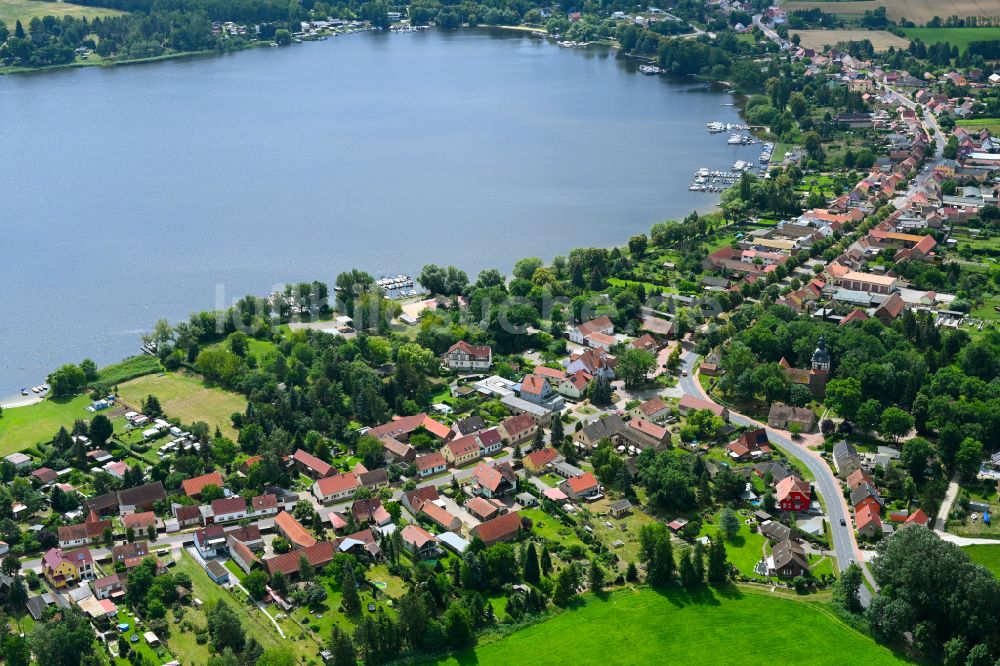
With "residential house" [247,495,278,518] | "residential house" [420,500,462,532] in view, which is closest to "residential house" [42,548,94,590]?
"residential house" [247,495,278,518]

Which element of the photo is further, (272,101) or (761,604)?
(272,101)

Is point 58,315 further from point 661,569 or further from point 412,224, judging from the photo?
point 661,569

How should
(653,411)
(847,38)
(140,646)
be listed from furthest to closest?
(847,38)
(653,411)
(140,646)

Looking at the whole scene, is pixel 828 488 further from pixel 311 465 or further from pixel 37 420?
pixel 37 420

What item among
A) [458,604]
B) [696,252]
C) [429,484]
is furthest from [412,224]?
[458,604]

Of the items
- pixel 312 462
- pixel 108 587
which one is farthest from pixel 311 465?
pixel 108 587

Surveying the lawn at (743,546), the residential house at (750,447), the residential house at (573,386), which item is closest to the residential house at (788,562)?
the lawn at (743,546)

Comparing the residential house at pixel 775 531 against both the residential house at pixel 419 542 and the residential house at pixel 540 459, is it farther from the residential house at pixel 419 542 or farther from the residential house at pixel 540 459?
the residential house at pixel 419 542
